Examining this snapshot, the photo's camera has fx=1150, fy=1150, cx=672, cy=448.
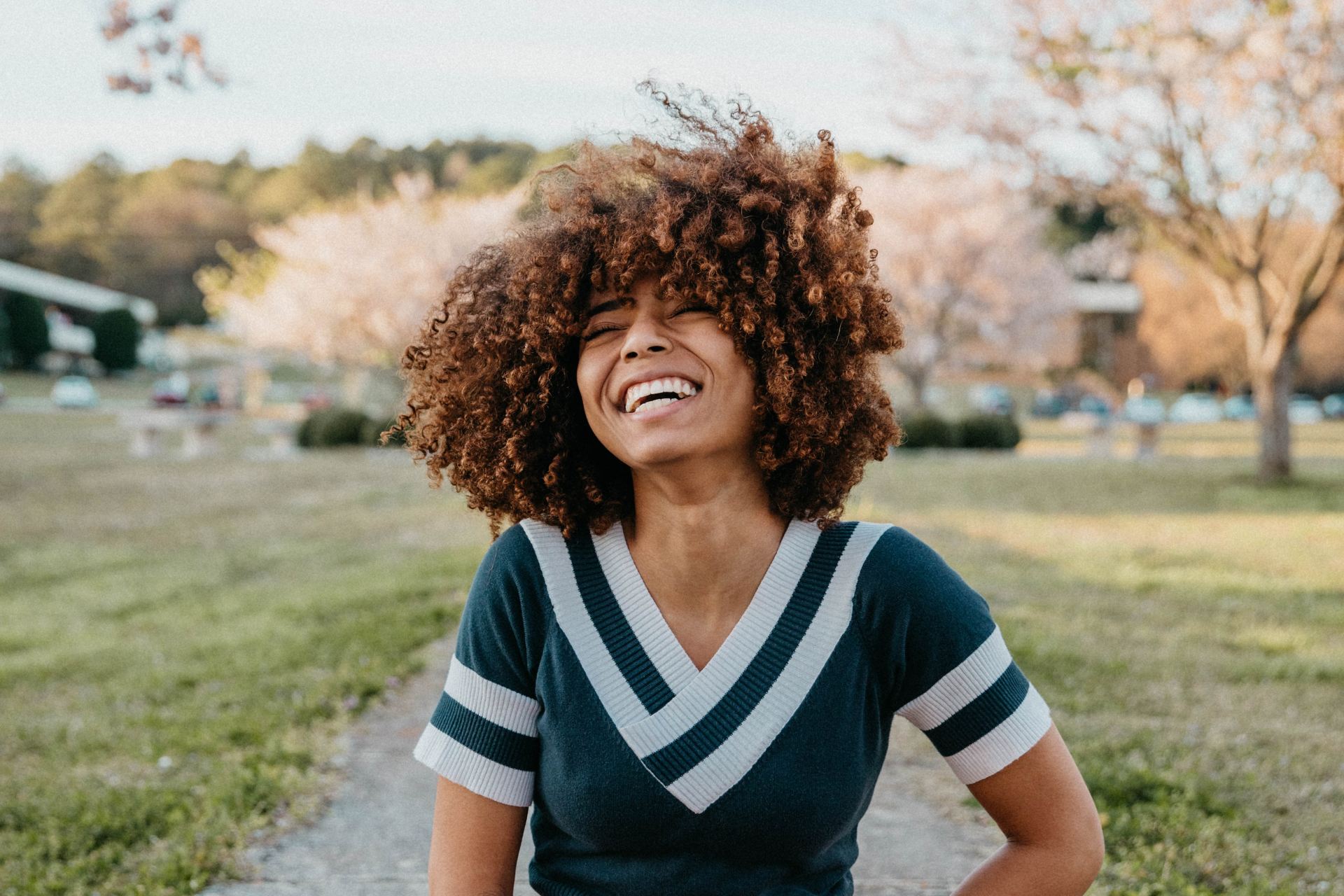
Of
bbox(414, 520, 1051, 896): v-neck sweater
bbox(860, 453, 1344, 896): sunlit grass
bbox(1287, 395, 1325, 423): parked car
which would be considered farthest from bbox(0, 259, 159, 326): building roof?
bbox(414, 520, 1051, 896): v-neck sweater

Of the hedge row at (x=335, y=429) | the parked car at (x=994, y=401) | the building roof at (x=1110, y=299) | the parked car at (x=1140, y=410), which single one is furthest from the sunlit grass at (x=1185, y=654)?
the building roof at (x=1110, y=299)

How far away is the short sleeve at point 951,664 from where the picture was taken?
1658 mm

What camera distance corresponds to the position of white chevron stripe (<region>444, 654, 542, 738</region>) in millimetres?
1731

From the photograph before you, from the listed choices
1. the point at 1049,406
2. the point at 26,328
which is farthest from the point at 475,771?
the point at 26,328

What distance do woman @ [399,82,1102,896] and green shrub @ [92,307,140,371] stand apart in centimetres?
5390

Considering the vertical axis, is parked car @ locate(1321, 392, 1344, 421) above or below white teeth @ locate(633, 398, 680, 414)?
below

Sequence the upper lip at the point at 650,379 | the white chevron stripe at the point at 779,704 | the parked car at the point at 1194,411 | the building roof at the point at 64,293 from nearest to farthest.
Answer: the white chevron stripe at the point at 779,704, the upper lip at the point at 650,379, the parked car at the point at 1194,411, the building roof at the point at 64,293

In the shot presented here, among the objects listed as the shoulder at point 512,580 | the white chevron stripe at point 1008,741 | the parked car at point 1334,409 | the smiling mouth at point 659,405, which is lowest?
the parked car at point 1334,409

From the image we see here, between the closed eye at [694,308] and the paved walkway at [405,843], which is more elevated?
the closed eye at [694,308]

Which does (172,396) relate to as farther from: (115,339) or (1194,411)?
(1194,411)

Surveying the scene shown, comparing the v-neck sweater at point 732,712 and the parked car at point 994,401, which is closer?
the v-neck sweater at point 732,712

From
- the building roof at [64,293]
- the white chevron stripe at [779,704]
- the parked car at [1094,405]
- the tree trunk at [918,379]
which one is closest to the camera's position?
the white chevron stripe at [779,704]

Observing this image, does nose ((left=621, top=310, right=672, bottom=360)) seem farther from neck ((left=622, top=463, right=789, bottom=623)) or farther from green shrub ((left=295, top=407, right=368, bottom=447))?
green shrub ((left=295, top=407, right=368, bottom=447))

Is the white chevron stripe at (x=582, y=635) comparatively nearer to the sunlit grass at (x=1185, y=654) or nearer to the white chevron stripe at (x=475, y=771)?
the white chevron stripe at (x=475, y=771)
